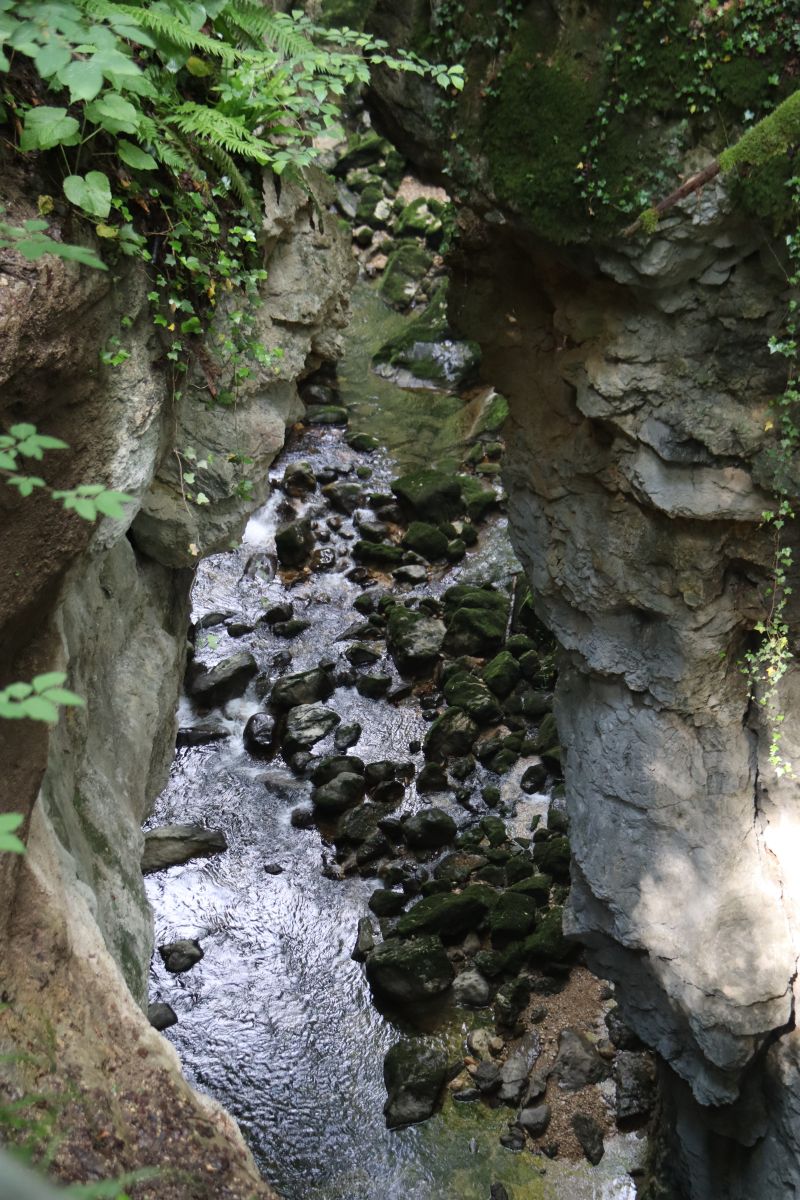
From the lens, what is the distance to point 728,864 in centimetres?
579

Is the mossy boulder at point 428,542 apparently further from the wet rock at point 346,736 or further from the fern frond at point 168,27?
the fern frond at point 168,27

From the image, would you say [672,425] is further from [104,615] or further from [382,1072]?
[382,1072]

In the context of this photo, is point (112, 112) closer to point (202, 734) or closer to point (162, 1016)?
point (162, 1016)

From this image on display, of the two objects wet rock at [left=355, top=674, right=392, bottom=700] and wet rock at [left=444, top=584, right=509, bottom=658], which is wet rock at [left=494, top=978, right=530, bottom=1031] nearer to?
wet rock at [left=355, top=674, right=392, bottom=700]

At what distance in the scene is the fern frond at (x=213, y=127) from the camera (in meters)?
3.89

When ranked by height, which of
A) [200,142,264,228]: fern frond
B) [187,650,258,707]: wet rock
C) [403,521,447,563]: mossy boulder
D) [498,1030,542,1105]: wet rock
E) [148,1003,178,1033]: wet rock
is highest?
[200,142,264,228]: fern frond

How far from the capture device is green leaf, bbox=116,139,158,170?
3613mm

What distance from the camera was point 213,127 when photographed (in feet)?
12.8

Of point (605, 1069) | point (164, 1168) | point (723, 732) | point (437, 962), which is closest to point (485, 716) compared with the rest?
point (437, 962)

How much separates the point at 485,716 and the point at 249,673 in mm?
2588

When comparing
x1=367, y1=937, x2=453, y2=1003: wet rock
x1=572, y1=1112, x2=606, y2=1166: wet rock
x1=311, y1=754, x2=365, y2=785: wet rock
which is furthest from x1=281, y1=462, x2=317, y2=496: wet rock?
x1=572, y1=1112, x2=606, y2=1166: wet rock

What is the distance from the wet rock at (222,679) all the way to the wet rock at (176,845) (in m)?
1.80

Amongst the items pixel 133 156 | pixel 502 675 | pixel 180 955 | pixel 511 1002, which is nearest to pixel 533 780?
pixel 502 675

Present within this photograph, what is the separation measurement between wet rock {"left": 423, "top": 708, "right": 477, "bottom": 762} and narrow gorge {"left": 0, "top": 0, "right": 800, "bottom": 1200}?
211mm
